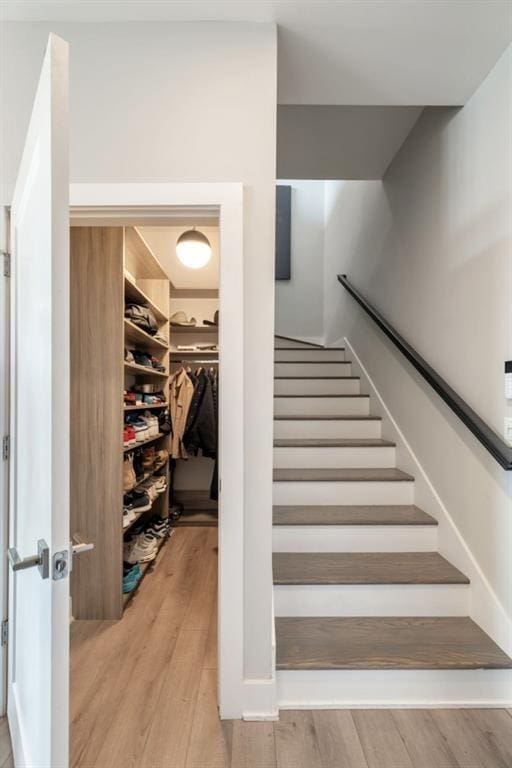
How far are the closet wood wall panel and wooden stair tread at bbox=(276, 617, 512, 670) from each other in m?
1.00

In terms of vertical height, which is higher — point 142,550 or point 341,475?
point 341,475

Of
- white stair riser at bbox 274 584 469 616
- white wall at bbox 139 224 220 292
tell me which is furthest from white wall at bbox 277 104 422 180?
white stair riser at bbox 274 584 469 616

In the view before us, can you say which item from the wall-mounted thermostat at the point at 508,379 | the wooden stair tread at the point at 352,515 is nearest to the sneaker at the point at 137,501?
the wooden stair tread at the point at 352,515

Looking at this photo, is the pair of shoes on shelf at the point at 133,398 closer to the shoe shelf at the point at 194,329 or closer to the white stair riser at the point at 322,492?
the shoe shelf at the point at 194,329

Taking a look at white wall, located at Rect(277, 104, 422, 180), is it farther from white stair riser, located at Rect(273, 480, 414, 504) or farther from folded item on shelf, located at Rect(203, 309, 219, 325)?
white stair riser, located at Rect(273, 480, 414, 504)

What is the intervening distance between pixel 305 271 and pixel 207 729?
14.2 feet

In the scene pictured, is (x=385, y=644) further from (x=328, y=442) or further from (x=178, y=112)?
(x=178, y=112)

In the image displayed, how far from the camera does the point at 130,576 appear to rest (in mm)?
2162

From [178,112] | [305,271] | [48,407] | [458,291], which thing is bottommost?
[48,407]

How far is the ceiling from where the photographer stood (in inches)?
49.5

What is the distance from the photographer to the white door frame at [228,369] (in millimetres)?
1292

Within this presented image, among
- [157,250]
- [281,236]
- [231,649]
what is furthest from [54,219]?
[281,236]

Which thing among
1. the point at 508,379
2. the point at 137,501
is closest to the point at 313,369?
the point at 137,501

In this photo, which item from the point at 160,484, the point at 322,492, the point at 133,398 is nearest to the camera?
the point at 322,492
